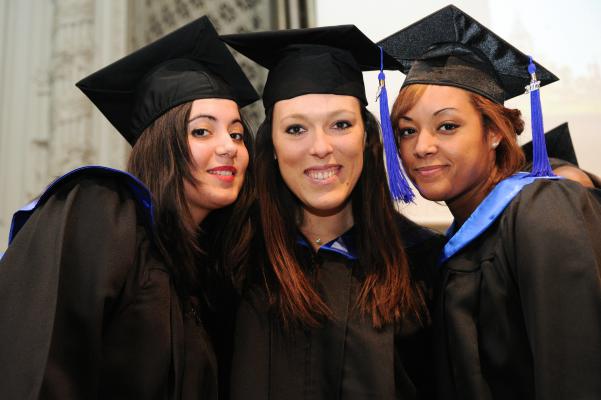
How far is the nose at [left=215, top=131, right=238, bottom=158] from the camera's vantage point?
1.82 m

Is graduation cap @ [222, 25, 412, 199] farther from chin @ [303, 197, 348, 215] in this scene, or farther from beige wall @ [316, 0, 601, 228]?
beige wall @ [316, 0, 601, 228]

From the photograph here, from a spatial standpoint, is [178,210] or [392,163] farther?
[392,163]

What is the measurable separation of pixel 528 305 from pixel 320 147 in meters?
0.79

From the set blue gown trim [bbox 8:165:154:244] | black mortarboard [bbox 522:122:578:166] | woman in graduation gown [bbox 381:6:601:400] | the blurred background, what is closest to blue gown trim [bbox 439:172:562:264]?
woman in graduation gown [bbox 381:6:601:400]

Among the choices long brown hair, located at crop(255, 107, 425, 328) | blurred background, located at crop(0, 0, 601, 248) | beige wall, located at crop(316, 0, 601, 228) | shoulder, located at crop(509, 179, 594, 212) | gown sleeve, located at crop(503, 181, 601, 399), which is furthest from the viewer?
beige wall, located at crop(316, 0, 601, 228)

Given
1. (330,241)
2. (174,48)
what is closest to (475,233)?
(330,241)

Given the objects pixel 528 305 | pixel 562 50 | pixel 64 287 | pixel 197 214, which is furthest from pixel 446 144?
pixel 562 50

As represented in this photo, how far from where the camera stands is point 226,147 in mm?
1822

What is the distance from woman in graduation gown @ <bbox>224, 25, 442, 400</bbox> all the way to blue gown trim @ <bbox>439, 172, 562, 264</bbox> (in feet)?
0.65

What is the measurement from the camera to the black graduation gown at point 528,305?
1.33 m

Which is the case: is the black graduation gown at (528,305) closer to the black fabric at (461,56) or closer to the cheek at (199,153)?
the black fabric at (461,56)

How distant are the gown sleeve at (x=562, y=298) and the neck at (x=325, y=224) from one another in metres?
0.67

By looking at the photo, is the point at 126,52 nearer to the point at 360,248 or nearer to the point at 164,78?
the point at 164,78

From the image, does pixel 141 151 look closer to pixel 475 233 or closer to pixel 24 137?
pixel 475 233
